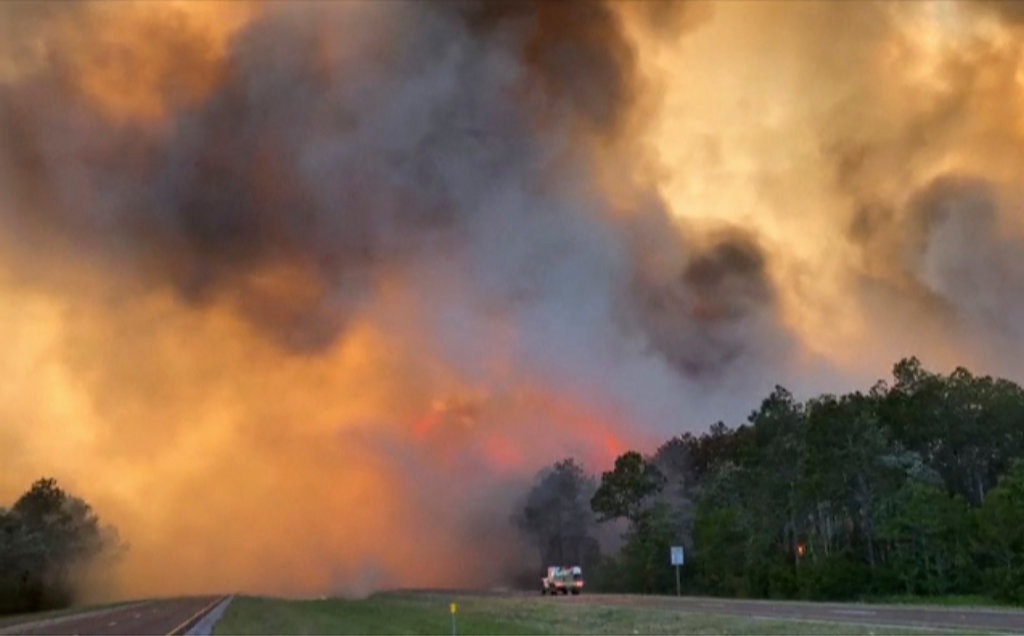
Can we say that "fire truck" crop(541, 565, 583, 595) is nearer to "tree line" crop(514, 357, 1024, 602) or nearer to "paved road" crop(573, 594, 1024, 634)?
"tree line" crop(514, 357, 1024, 602)

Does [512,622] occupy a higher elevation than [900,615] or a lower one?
lower

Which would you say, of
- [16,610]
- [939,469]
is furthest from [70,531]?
[939,469]

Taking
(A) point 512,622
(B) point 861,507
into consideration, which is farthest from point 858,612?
(B) point 861,507

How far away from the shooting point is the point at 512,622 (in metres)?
51.7

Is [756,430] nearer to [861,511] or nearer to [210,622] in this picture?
[861,511]

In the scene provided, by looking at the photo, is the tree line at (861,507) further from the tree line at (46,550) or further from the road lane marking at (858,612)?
the tree line at (46,550)

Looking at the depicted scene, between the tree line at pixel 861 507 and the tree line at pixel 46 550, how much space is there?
73452mm

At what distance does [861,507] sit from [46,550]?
108 meters

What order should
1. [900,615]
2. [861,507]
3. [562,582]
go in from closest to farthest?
[900,615], [861,507], [562,582]

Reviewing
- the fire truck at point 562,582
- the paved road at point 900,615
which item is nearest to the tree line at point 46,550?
the fire truck at point 562,582

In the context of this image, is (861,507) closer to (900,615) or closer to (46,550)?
(900,615)

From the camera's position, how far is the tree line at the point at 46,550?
125625mm

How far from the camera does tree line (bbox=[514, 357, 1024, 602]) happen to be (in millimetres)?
68938

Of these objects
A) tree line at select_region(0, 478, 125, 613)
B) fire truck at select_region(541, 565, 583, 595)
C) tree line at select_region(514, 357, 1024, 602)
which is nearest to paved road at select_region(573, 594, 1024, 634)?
tree line at select_region(514, 357, 1024, 602)
